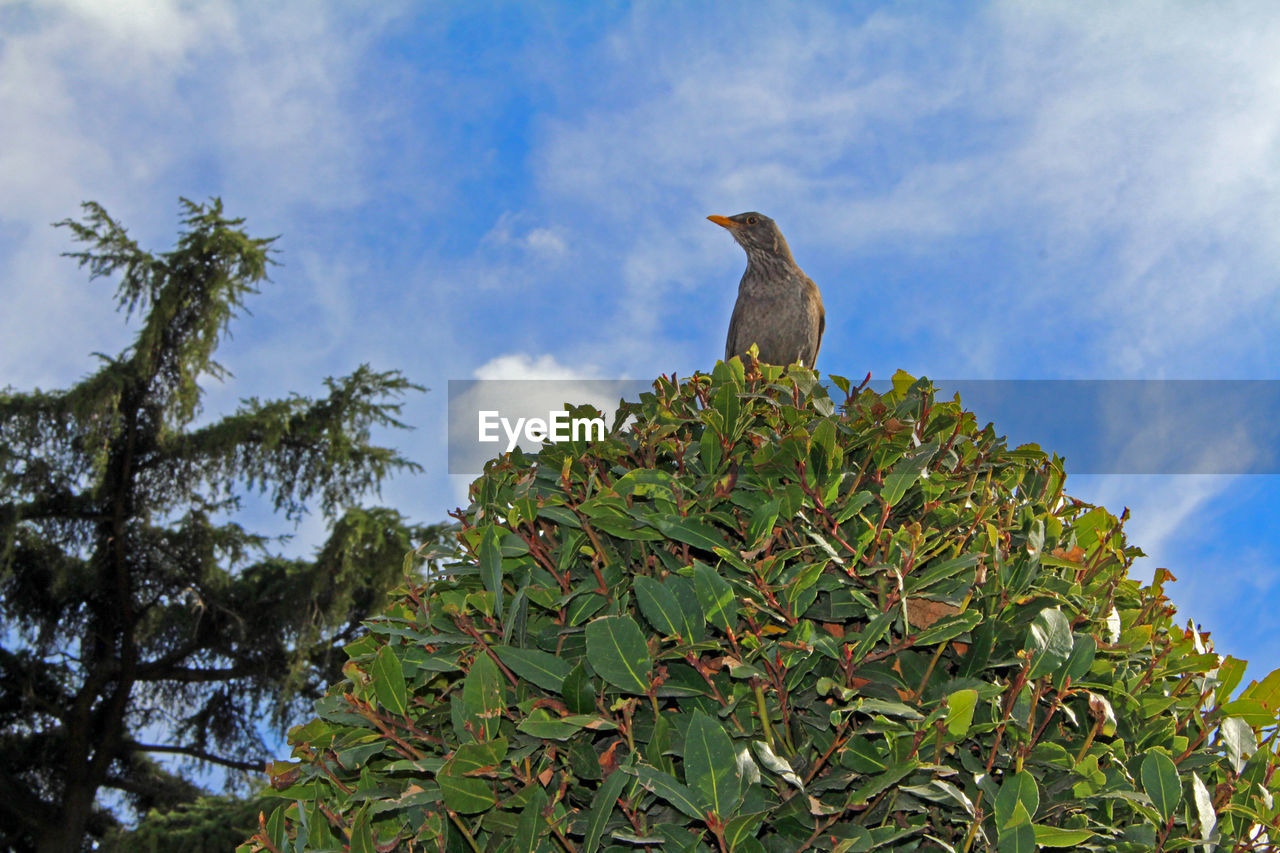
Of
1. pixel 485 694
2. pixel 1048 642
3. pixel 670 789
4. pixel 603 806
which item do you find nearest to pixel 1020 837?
pixel 1048 642

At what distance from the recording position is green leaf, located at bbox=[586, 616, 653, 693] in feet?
5.47

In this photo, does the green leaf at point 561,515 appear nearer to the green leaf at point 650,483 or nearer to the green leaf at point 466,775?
the green leaf at point 650,483

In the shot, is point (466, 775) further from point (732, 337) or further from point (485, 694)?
point (732, 337)

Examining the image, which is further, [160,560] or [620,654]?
[160,560]

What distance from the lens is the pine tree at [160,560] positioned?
47.7ft

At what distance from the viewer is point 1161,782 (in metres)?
1.86

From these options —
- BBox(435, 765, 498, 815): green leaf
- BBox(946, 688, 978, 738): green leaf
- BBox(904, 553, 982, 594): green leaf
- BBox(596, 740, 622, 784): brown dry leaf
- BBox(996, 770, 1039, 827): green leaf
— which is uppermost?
BBox(904, 553, 982, 594): green leaf

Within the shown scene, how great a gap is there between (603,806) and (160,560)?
15928 millimetres

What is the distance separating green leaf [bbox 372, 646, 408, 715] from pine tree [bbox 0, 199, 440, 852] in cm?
1278

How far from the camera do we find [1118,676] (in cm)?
208

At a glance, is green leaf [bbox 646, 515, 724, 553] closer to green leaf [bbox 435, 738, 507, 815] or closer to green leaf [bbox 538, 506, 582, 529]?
green leaf [bbox 538, 506, 582, 529]

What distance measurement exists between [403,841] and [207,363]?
15.0 metres

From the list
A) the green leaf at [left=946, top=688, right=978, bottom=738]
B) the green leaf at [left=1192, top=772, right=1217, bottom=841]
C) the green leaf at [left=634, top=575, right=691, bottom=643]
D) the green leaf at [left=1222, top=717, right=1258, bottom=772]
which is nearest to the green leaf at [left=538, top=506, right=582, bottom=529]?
the green leaf at [left=634, top=575, right=691, bottom=643]

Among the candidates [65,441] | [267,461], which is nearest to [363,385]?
[267,461]
